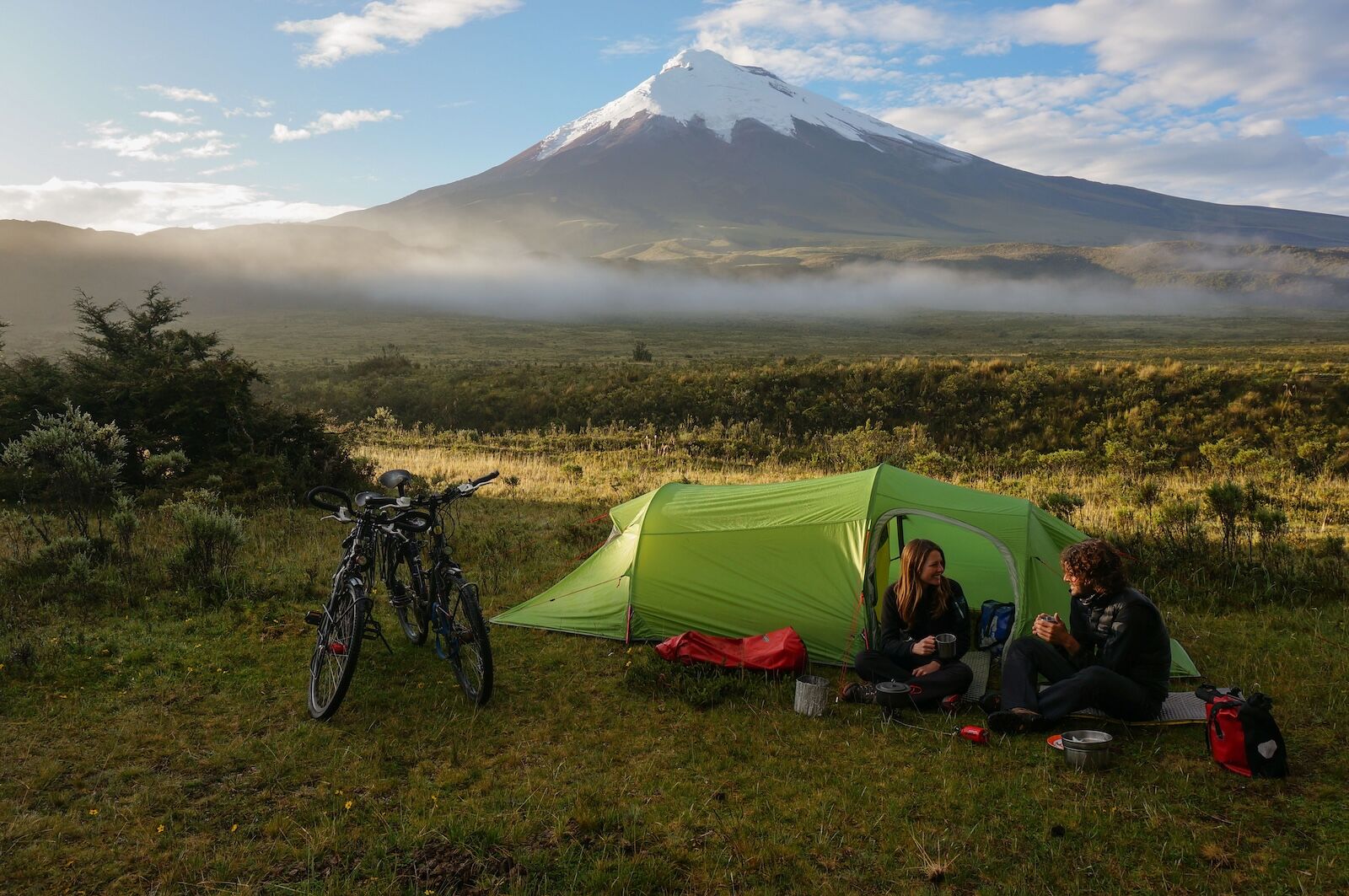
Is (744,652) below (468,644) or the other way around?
below

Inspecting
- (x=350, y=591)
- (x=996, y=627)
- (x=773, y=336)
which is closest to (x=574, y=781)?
(x=350, y=591)

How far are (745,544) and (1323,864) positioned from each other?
431cm

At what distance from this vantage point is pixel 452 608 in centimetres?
655

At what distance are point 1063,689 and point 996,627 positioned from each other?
4.28 feet

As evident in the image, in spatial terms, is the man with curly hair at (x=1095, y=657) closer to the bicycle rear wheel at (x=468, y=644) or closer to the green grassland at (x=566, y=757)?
the green grassland at (x=566, y=757)

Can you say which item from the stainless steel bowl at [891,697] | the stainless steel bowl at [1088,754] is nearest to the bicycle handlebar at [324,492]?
the stainless steel bowl at [891,697]

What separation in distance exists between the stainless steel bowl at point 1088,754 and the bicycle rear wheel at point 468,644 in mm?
3572

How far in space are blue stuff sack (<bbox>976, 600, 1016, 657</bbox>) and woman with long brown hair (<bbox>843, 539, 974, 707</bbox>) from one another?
526 millimetres

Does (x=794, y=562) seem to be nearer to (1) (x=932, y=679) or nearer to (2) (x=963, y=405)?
(1) (x=932, y=679)

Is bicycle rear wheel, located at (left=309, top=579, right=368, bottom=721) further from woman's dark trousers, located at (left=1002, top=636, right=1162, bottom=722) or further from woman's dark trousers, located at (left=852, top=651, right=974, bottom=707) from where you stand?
woman's dark trousers, located at (left=1002, top=636, right=1162, bottom=722)

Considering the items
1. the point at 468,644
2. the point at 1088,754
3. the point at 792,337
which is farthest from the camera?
the point at 792,337

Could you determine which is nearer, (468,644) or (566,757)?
(566,757)

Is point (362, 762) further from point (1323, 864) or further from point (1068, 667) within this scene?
point (1323, 864)

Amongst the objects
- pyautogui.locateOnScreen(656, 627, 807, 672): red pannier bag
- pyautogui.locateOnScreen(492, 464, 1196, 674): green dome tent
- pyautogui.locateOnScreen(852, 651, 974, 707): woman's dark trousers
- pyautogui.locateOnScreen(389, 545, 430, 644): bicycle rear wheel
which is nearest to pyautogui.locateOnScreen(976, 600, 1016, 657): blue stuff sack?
pyautogui.locateOnScreen(492, 464, 1196, 674): green dome tent
